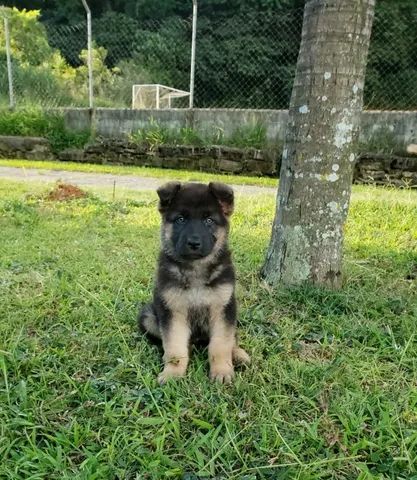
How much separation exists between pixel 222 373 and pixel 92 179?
823 centimetres

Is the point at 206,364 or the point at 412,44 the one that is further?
the point at 412,44

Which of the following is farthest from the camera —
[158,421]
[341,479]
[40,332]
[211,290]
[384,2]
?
[384,2]

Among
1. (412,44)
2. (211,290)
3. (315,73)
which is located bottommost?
(211,290)

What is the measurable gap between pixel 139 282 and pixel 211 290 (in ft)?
4.77

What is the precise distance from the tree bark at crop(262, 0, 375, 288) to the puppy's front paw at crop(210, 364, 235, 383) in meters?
1.33

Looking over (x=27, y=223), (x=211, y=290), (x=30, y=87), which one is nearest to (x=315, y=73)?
(x=211, y=290)

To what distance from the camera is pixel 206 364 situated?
9.70 ft

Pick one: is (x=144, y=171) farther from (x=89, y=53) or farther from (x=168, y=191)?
(x=168, y=191)

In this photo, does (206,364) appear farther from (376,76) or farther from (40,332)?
(376,76)

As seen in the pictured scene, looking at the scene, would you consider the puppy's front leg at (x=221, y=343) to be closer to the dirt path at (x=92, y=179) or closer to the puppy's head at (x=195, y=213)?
the puppy's head at (x=195, y=213)

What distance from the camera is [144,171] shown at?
11602mm

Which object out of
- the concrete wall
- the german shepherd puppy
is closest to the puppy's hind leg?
the german shepherd puppy

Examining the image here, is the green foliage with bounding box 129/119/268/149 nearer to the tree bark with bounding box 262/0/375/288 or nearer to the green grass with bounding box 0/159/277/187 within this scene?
the green grass with bounding box 0/159/277/187

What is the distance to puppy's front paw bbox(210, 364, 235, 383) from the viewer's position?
274 cm
